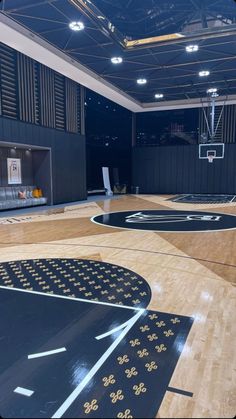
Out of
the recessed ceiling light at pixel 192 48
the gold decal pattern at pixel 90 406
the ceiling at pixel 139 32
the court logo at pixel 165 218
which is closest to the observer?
the gold decal pattern at pixel 90 406

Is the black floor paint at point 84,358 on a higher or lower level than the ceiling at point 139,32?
lower

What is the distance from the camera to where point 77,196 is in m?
14.3

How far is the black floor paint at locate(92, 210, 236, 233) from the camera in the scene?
7324 mm

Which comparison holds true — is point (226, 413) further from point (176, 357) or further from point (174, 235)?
point (174, 235)

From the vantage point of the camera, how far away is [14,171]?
11.4m

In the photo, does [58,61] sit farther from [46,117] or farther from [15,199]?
[15,199]

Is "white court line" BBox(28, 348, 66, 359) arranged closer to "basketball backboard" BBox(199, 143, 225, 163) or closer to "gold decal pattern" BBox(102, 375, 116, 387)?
"gold decal pattern" BBox(102, 375, 116, 387)

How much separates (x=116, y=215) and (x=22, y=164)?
185 inches

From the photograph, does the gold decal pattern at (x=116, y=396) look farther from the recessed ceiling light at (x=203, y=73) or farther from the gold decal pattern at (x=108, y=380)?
the recessed ceiling light at (x=203, y=73)

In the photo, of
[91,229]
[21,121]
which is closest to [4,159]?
[21,121]

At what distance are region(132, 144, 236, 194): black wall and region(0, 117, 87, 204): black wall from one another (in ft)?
19.7

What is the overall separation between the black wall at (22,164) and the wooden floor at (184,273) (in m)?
2.72

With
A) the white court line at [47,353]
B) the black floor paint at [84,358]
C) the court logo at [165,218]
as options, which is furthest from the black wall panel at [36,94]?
the white court line at [47,353]

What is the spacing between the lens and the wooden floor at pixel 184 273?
1.84 meters
